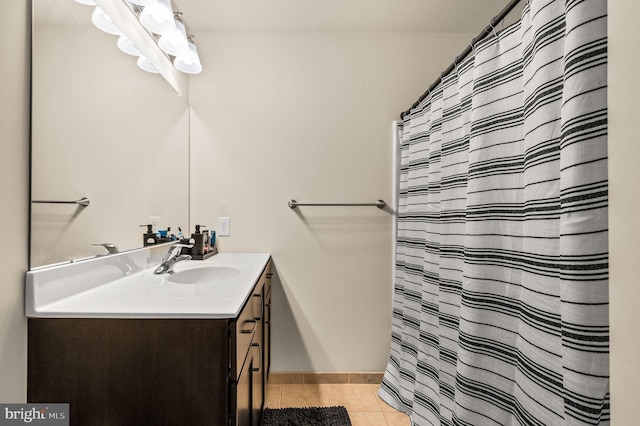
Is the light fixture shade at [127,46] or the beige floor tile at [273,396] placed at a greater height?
the light fixture shade at [127,46]

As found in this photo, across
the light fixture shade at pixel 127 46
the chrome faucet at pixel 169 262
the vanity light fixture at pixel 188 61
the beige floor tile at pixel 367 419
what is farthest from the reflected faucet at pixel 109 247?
the beige floor tile at pixel 367 419

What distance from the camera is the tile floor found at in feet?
5.96

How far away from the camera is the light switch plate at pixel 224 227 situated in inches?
85.7

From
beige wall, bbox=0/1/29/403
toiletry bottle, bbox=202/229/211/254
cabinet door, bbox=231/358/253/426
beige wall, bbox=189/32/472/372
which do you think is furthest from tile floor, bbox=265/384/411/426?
beige wall, bbox=0/1/29/403

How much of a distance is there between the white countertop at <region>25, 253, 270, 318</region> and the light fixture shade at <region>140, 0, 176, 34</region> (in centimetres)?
106

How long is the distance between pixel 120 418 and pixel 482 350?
42.1 inches

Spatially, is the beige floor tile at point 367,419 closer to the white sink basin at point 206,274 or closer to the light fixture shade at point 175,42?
the white sink basin at point 206,274

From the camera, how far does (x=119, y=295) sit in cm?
109

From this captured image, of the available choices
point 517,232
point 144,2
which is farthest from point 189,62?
point 517,232

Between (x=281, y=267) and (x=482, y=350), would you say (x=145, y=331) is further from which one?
(x=281, y=267)

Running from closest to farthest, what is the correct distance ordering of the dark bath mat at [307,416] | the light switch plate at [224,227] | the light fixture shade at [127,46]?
the light fixture shade at [127,46]
the dark bath mat at [307,416]
the light switch plate at [224,227]

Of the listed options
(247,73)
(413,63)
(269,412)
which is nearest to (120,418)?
(269,412)

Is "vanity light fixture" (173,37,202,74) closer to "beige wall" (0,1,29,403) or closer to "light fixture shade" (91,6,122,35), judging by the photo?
"light fixture shade" (91,6,122,35)

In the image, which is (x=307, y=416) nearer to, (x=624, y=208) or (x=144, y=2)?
(x=624, y=208)
